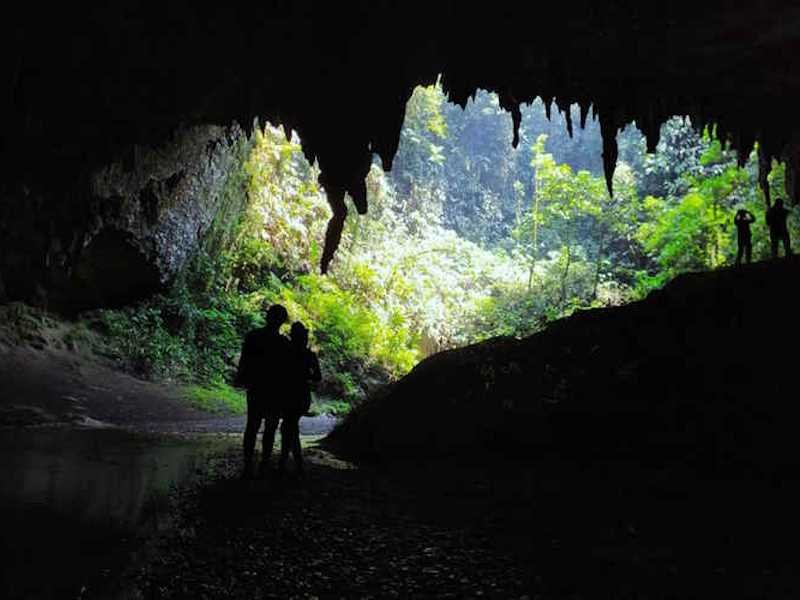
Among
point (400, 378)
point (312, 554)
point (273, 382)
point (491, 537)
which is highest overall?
point (400, 378)

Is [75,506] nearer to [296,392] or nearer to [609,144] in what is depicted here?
[296,392]

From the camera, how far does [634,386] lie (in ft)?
20.2

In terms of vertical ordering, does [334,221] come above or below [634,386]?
above

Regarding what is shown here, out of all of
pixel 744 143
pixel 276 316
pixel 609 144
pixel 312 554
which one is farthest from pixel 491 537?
pixel 744 143

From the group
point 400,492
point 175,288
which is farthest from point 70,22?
point 175,288

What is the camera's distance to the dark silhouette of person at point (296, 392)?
18.9 feet

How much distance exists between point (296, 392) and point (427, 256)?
28613mm

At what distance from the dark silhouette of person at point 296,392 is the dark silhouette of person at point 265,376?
0.08 meters

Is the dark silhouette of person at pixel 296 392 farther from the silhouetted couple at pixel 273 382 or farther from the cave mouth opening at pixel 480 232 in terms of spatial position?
the cave mouth opening at pixel 480 232

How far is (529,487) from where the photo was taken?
514cm

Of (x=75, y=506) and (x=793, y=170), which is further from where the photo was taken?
(x=793, y=170)

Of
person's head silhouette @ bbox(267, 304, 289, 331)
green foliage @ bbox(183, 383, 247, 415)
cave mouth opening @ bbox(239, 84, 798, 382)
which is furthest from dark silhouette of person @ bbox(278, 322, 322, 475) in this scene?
green foliage @ bbox(183, 383, 247, 415)

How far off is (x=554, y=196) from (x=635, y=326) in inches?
1028

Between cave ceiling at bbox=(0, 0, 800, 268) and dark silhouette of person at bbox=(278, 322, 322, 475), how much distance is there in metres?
4.44
